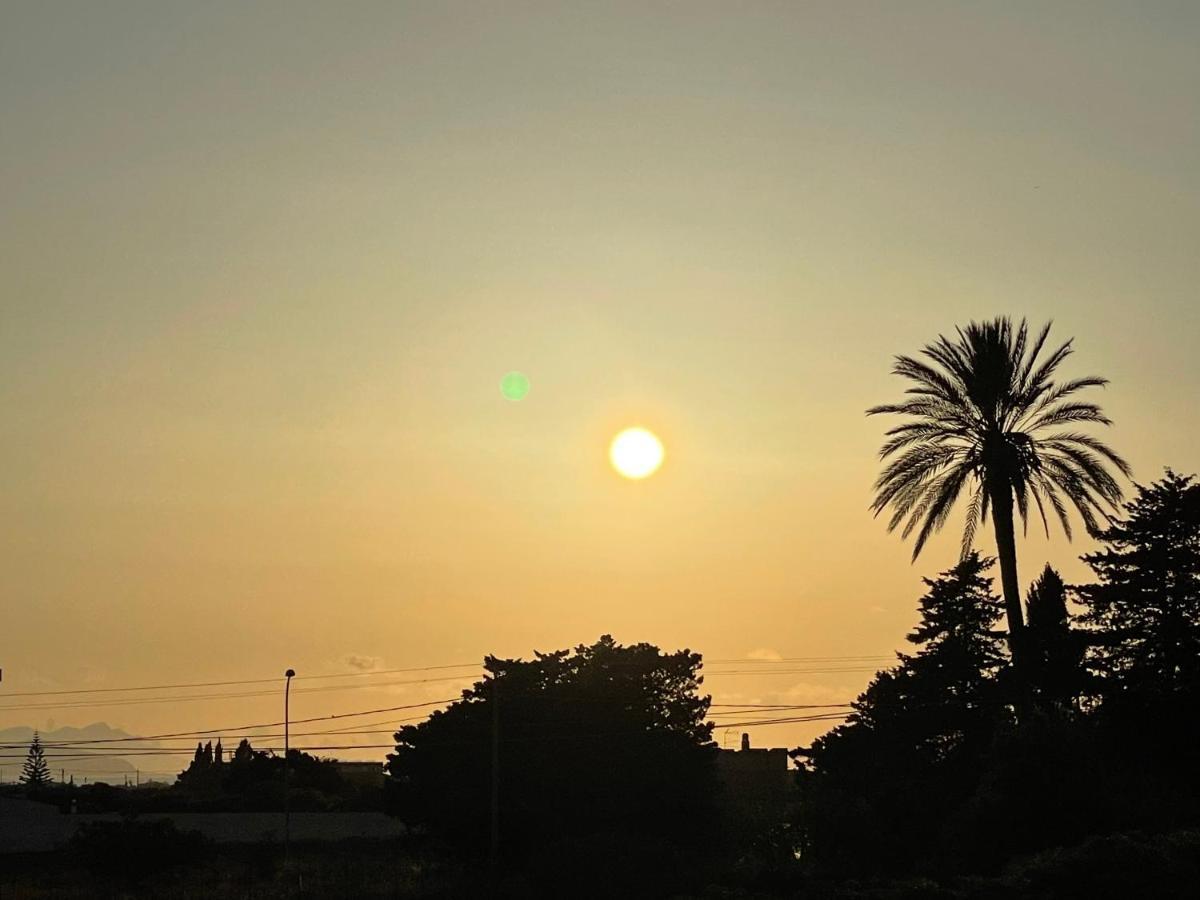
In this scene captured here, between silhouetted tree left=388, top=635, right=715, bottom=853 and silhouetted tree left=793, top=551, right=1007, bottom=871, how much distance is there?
5346 millimetres

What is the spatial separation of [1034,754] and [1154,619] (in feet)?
28.5

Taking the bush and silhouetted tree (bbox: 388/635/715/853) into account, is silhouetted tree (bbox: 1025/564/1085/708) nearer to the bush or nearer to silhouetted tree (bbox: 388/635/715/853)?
silhouetted tree (bbox: 388/635/715/853)

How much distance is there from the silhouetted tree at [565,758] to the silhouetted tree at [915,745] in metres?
5.35

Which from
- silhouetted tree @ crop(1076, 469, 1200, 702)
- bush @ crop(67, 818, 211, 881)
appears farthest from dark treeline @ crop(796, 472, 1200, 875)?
bush @ crop(67, 818, 211, 881)

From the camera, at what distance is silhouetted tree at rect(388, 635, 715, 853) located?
56.0 metres

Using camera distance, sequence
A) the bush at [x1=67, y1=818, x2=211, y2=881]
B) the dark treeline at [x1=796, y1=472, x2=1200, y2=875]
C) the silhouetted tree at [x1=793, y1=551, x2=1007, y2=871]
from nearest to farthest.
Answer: the dark treeline at [x1=796, y1=472, x2=1200, y2=875]
the silhouetted tree at [x1=793, y1=551, x2=1007, y2=871]
the bush at [x1=67, y1=818, x2=211, y2=881]

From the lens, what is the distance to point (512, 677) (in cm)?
6197

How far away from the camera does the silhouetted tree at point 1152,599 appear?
4628 cm

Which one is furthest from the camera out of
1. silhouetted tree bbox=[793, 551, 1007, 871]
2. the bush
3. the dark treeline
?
the bush

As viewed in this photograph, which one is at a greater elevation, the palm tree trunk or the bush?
the palm tree trunk

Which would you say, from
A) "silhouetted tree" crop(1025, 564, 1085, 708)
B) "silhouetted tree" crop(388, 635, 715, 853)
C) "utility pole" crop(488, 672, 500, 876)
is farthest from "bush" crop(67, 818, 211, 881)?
"silhouetted tree" crop(1025, 564, 1085, 708)

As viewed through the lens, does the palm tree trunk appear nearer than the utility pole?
Yes

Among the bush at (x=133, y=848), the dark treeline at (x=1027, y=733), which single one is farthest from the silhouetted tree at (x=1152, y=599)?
the bush at (x=133, y=848)

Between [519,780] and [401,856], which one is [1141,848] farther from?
[401,856]
